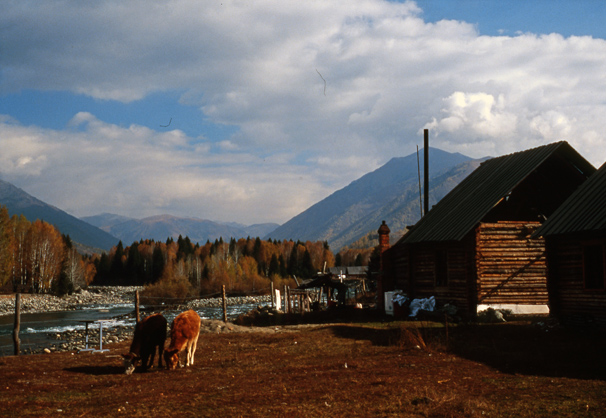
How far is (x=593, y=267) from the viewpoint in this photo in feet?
67.9

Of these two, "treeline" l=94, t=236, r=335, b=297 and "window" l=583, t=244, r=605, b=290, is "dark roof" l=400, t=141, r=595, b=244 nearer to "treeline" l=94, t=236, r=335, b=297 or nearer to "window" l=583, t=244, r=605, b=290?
"window" l=583, t=244, r=605, b=290

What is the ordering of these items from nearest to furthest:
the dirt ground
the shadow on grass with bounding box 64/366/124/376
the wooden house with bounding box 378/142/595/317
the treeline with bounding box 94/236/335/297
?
the dirt ground < the shadow on grass with bounding box 64/366/124/376 < the wooden house with bounding box 378/142/595/317 < the treeline with bounding box 94/236/335/297

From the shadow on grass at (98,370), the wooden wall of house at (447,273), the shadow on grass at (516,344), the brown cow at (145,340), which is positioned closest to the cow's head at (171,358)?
the brown cow at (145,340)

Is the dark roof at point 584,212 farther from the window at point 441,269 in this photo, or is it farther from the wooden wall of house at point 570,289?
the window at point 441,269

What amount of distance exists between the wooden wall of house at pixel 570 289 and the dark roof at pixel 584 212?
993 mm

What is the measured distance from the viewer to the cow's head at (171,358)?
14305 mm

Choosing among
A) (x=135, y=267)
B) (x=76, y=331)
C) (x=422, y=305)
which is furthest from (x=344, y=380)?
(x=135, y=267)

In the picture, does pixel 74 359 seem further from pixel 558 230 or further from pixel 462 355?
pixel 558 230

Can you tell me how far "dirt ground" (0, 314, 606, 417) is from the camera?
364 inches

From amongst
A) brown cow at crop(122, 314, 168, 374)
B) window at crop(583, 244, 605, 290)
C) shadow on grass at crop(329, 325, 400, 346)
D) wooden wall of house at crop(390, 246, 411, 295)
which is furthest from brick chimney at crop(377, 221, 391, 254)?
brown cow at crop(122, 314, 168, 374)

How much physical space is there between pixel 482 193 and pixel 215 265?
90.6 meters

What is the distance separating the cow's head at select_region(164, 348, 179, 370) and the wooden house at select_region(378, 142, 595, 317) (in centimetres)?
1628

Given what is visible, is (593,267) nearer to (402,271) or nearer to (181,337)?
(402,271)

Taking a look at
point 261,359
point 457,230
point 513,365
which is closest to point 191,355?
point 261,359
